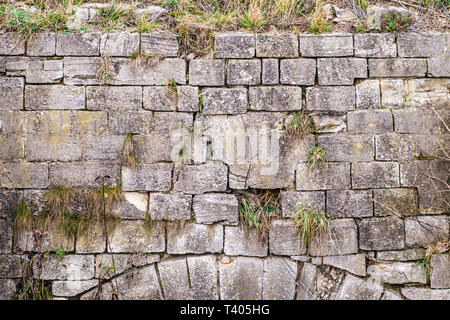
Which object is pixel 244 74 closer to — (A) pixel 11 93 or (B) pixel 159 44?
(B) pixel 159 44

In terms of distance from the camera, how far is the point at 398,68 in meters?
3.59

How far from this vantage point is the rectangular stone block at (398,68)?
3586 mm

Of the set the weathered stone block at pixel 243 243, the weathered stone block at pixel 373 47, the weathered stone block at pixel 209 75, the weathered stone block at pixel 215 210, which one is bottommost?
the weathered stone block at pixel 243 243

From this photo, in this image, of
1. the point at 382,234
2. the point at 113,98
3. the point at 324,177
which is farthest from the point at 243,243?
the point at 113,98

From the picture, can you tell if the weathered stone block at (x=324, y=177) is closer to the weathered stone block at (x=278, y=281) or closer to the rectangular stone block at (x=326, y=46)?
the weathered stone block at (x=278, y=281)

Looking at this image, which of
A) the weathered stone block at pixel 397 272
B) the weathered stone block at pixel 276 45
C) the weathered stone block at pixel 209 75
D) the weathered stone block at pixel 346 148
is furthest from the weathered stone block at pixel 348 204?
the weathered stone block at pixel 209 75

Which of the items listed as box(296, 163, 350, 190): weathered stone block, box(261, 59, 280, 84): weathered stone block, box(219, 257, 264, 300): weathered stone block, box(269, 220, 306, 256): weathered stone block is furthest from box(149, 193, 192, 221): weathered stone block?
box(261, 59, 280, 84): weathered stone block

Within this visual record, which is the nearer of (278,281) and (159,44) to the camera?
(278,281)

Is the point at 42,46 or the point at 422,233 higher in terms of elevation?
the point at 42,46

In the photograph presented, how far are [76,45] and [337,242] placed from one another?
10.8ft

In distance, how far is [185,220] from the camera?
3541mm

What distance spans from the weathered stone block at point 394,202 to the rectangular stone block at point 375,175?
0.07 metres

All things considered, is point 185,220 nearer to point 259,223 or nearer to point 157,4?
point 259,223

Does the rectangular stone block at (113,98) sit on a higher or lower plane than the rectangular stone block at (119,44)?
lower
